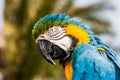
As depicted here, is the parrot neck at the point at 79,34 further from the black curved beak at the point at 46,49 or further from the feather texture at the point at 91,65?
the black curved beak at the point at 46,49

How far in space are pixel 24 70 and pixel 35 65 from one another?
39cm

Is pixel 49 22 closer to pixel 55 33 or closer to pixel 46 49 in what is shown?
pixel 55 33

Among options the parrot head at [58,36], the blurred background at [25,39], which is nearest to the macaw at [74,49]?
the parrot head at [58,36]

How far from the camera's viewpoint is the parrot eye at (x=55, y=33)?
4199 millimetres

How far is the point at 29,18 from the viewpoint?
10.7 m

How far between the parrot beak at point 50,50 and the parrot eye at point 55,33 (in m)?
0.08

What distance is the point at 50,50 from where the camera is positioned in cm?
412

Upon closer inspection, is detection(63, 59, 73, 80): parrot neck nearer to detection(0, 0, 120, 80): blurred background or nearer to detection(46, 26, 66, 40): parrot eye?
detection(46, 26, 66, 40): parrot eye

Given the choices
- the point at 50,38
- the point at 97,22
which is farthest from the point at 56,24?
the point at 97,22

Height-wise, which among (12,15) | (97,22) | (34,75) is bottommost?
(34,75)

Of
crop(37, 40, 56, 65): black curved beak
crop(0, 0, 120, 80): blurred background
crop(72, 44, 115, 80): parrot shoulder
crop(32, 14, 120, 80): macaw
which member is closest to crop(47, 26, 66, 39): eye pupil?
crop(32, 14, 120, 80): macaw

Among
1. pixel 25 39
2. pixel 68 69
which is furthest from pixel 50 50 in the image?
pixel 25 39

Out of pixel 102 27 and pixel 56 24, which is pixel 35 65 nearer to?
pixel 102 27

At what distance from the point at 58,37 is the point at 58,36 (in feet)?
0.03
